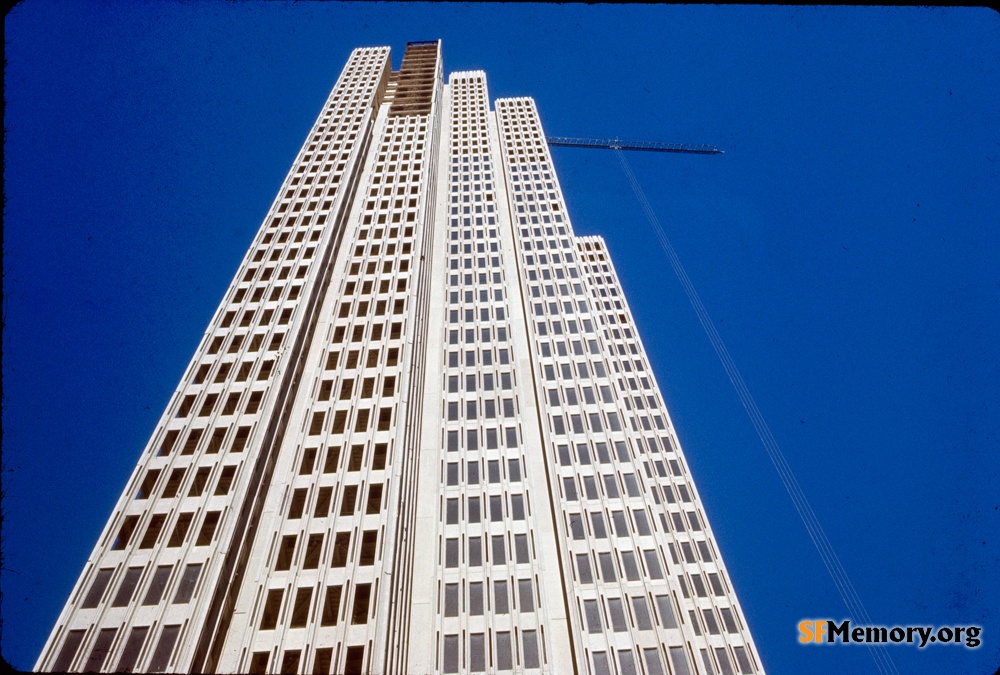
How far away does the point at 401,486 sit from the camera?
4253 cm

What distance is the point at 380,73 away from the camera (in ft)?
326

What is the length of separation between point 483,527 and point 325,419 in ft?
49.6

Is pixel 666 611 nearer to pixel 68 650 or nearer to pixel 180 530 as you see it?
pixel 180 530

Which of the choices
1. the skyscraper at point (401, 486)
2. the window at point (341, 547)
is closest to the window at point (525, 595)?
the skyscraper at point (401, 486)

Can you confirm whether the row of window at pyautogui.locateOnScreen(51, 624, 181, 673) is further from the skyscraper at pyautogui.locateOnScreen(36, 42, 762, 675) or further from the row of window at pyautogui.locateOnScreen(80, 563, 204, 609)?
the row of window at pyautogui.locateOnScreen(80, 563, 204, 609)

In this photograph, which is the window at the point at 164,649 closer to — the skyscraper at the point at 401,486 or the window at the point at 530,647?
the skyscraper at the point at 401,486

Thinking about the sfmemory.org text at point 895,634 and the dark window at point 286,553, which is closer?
the sfmemory.org text at point 895,634

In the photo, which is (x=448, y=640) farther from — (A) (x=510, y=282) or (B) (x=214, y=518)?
(A) (x=510, y=282)

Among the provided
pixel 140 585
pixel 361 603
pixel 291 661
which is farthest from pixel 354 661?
pixel 140 585

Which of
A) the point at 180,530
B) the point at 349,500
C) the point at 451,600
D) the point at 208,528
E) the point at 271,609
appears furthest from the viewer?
the point at 349,500

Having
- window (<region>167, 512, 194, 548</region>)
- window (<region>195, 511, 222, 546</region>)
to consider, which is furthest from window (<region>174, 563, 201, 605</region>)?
window (<region>167, 512, 194, 548</region>)

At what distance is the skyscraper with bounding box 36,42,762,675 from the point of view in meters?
34.6

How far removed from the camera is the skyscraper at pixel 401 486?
34625 mm

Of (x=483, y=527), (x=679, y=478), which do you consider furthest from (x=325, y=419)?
(x=679, y=478)
